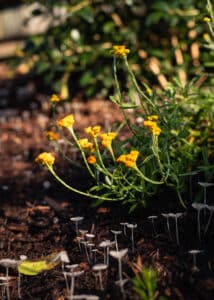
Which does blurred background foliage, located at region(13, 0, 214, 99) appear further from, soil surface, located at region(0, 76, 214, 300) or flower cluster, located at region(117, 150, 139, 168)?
flower cluster, located at region(117, 150, 139, 168)

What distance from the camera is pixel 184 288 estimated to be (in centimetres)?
168

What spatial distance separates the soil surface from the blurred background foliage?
0.78 metres

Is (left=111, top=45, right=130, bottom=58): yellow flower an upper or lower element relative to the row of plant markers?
upper

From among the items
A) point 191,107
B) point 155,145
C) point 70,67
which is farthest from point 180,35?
point 155,145

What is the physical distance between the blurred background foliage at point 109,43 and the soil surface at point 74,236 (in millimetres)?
782

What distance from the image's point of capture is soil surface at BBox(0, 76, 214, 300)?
1.76m

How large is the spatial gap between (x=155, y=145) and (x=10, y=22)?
4.72 m

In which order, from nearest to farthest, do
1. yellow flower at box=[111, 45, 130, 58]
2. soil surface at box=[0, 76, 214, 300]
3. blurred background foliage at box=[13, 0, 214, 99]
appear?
1. soil surface at box=[0, 76, 214, 300]
2. yellow flower at box=[111, 45, 130, 58]
3. blurred background foliage at box=[13, 0, 214, 99]

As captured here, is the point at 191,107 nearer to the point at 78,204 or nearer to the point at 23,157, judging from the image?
the point at 78,204

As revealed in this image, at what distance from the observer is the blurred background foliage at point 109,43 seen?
3867 millimetres

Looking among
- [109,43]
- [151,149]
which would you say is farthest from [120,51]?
[109,43]

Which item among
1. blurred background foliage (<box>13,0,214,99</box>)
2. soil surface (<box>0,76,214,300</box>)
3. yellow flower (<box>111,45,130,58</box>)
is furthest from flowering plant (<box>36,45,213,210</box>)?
blurred background foliage (<box>13,0,214,99</box>)

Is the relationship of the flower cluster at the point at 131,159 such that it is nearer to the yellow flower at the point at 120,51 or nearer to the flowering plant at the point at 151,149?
the flowering plant at the point at 151,149

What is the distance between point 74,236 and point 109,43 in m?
2.13
